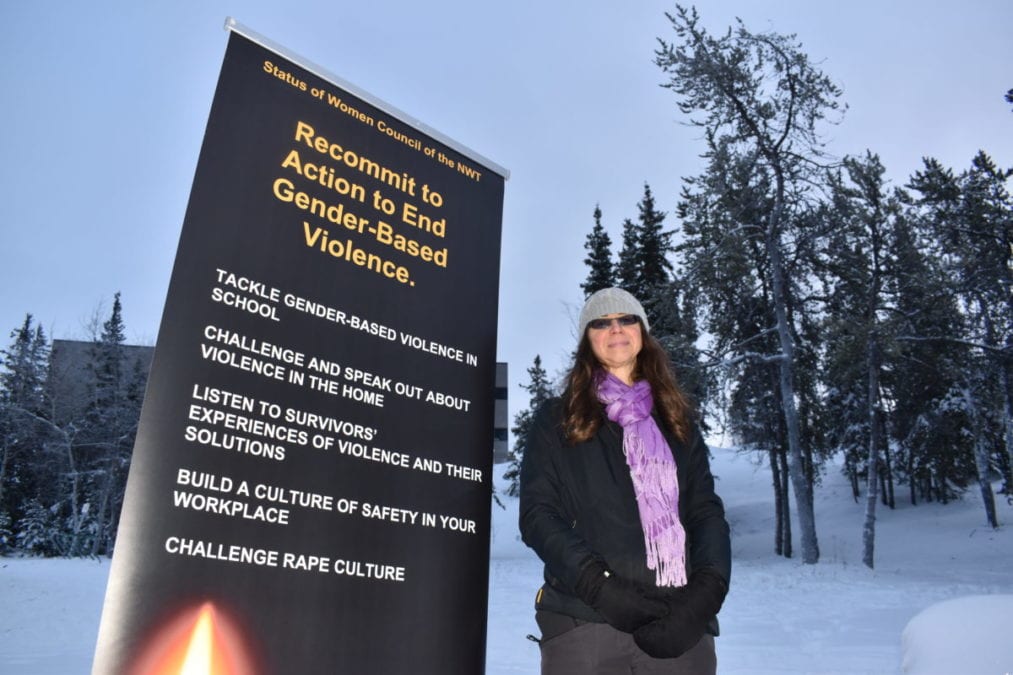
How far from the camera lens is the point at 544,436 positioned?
2.66 m

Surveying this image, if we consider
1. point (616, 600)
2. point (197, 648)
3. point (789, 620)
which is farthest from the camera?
point (789, 620)

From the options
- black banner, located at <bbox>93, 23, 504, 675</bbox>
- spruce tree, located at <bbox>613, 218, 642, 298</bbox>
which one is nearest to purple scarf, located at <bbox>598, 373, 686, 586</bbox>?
black banner, located at <bbox>93, 23, 504, 675</bbox>

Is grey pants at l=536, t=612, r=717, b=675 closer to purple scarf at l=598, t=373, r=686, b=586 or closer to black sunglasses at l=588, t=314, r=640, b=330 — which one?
purple scarf at l=598, t=373, r=686, b=586

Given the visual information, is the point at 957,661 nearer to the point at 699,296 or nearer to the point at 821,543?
the point at 699,296

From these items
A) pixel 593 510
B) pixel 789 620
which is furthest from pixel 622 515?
pixel 789 620

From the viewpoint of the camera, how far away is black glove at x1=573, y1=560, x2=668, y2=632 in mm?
2115

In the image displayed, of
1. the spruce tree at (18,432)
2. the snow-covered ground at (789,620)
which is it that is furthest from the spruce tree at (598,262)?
the spruce tree at (18,432)

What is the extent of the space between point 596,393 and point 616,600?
0.88m

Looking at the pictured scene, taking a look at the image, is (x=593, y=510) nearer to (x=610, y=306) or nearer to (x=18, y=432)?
(x=610, y=306)

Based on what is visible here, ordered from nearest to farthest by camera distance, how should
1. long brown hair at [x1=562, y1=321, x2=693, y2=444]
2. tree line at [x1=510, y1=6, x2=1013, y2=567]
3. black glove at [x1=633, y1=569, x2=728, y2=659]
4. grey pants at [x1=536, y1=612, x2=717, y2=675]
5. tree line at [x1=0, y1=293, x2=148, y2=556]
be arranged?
black glove at [x1=633, y1=569, x2=728, y2=659], grey pants at [x1=536, y1=612, x2=717, y2=675], long brown hair at [x1=562, y1=321, x2=693, y2=444], tree line at [x1=510, y1=6, x2=1013, y2=567], tree line at [x1=0, y1=293, x2=148, y2=556]

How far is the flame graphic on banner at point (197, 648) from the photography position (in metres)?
2.16

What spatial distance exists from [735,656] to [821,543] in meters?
27.9

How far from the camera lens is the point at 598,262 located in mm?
27734

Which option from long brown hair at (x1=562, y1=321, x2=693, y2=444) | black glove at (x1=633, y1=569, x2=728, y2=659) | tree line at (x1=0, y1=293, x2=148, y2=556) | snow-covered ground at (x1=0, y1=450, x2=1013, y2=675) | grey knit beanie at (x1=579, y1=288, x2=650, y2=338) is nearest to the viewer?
black glove at (x1=633, y1=569, x2=728, y2=659)
